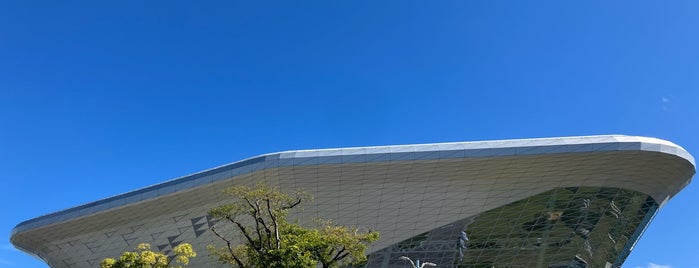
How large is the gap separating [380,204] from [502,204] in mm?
10433

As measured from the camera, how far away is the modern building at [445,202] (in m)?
36.2

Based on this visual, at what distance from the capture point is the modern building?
1426 inches

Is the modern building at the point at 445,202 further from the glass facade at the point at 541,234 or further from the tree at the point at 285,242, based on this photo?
the tree at the point at 285,242

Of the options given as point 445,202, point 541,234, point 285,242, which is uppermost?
point 541,234

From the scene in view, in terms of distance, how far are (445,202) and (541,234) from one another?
11079 mm

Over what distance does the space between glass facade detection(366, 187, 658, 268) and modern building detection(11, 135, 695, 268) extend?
4.7 inches

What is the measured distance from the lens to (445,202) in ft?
137

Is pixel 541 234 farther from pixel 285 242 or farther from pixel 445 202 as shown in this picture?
pixel 285 242

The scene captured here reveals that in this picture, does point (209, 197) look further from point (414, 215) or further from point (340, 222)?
point (414, 215)

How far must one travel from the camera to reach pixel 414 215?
4294 cm

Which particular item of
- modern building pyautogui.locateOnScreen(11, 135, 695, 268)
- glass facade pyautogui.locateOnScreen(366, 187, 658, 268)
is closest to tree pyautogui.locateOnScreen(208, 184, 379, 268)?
modern building pyautogui.locateOnScreen(11, 135, 695, 268)

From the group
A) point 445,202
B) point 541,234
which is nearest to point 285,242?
point 445,202

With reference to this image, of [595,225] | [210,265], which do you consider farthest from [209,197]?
[595,225]

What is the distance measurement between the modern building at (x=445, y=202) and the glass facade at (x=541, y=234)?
119 mm
